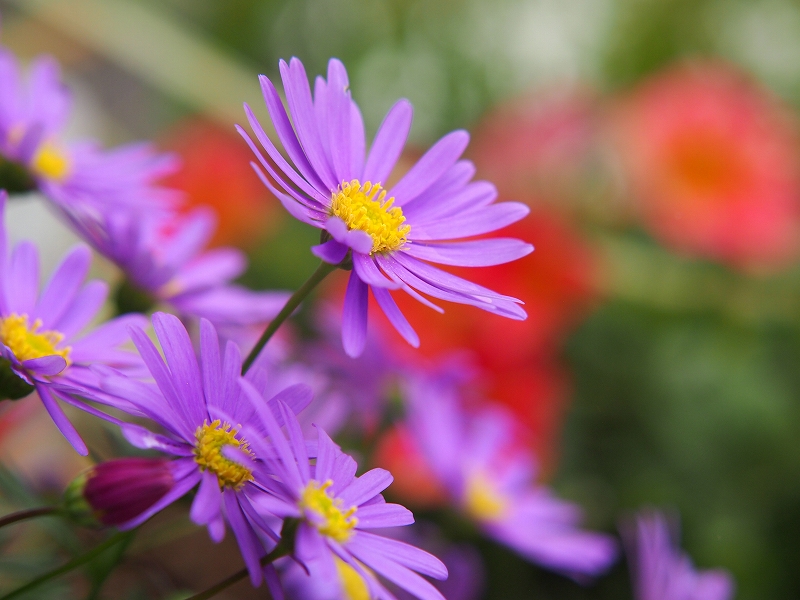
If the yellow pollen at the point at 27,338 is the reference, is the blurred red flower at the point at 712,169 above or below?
above

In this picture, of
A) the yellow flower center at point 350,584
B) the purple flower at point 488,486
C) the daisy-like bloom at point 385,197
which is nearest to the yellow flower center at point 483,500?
the purple flower at point 488,486

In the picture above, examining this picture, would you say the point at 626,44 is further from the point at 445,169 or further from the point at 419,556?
the point at 419,556

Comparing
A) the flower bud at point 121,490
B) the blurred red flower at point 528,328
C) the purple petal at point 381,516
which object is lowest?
the flower bud at point 121,490

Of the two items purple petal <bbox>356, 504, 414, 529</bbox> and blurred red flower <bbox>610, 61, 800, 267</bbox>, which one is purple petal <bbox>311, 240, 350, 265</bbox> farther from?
blurred red flower <bbox>610, 61, 800, 267</bbox>

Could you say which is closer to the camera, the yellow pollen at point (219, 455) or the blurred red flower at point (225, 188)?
the yellow pollen at point (219, 455)

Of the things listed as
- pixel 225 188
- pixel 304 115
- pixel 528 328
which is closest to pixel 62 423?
pixel 304 115

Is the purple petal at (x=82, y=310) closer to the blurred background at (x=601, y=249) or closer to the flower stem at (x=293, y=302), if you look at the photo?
the flower stem at (x=293, y=302)

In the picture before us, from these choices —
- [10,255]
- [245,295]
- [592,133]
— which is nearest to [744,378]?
[592,133]
